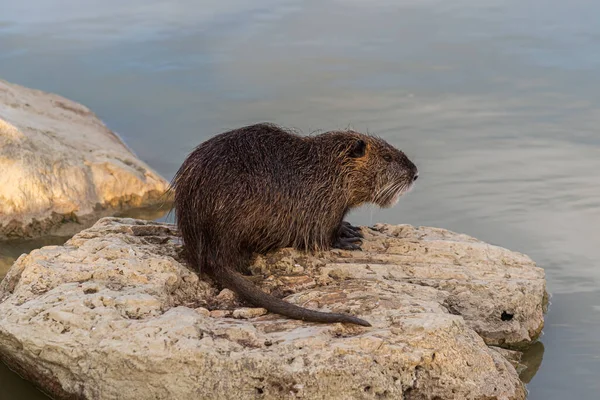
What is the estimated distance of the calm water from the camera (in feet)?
20.7

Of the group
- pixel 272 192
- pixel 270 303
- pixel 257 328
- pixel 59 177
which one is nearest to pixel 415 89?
pixel 59 177

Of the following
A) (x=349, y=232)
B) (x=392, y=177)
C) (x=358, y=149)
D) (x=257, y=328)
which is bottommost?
(x=257, y=328)

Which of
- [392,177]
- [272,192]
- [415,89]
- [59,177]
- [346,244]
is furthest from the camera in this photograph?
[415,89]

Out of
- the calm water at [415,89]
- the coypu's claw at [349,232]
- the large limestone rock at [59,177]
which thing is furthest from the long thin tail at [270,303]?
the large limestone rock at [59,177]

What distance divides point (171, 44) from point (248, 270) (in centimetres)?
580

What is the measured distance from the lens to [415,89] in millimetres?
Answer: 8758

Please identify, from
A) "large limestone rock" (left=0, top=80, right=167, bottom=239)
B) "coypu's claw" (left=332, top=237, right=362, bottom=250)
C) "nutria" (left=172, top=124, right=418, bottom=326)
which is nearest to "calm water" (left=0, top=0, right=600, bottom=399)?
"large limestone rock" (left=0, top=80, right=167, bottom=239)

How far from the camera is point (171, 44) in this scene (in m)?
10.2

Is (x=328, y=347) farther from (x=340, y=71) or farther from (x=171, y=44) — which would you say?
(x=171, y=44)

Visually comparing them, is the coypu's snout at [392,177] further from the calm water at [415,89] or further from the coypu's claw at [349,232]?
the calm water at [415,89]

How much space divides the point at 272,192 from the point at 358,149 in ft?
2.01

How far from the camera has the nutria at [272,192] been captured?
15.3 feet

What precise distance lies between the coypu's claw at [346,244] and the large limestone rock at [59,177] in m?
2.18

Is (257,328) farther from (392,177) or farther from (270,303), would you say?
(392,177)
